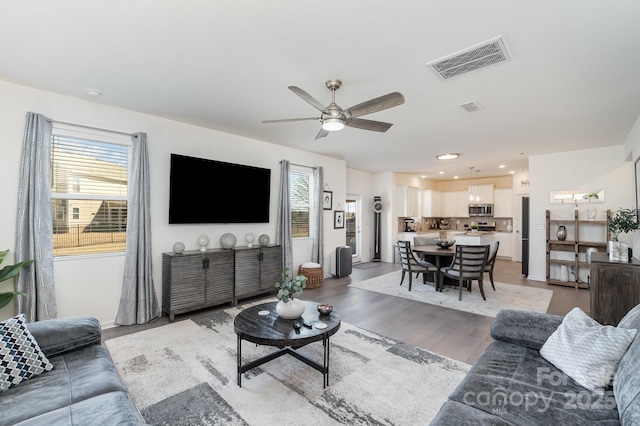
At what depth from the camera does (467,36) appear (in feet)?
7.25

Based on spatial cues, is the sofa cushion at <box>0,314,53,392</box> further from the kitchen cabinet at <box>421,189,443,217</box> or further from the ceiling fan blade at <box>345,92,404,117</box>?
the kitchen cabinet at <box>421,189,443,217</box>

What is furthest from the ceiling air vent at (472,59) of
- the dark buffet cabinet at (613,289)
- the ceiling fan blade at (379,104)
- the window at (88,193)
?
the window at (88,193)

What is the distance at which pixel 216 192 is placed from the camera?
4.66 m

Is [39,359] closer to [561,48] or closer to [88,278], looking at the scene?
[88,278]

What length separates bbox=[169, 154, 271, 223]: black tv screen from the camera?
4262 mm

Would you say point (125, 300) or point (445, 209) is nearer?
point (125, 300)

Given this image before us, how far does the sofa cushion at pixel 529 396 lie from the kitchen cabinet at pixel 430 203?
27.6 ft

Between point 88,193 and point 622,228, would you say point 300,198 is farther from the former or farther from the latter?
point 622,228

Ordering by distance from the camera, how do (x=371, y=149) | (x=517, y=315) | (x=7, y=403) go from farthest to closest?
(x=371, y=149) < (x=517, y=315) < (x=7, y=403)

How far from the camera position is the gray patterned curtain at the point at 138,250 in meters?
3.73

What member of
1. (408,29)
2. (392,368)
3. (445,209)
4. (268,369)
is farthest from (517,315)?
(445,209)

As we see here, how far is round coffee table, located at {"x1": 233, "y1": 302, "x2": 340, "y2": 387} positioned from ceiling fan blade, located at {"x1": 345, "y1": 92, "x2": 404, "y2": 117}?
1.95m

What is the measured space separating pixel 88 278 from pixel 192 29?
10.5ft

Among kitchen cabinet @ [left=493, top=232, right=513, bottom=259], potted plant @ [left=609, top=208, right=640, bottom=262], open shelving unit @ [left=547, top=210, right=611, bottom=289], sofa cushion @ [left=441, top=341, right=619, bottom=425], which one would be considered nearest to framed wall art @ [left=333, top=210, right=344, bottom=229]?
open shelving unit @ [left=547, top=210, right=611, bottom=289]
